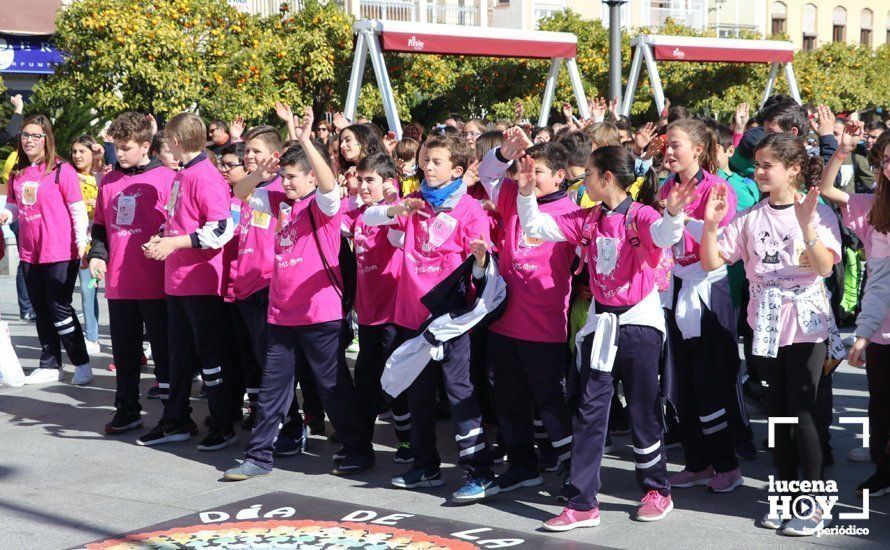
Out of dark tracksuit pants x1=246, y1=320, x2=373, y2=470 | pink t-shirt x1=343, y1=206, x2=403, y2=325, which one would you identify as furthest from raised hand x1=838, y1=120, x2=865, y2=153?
dark tracksuit pants x1=246, y1=320, x2=373, y2=470

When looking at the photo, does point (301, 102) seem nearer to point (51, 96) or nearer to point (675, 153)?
point (51, 96)

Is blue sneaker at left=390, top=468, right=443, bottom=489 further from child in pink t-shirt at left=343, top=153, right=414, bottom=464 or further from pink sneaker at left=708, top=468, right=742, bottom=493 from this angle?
pink sneaker at left=708, top=468, right=742, bottom=493

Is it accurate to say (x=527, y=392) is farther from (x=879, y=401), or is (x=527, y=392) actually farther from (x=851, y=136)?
(x=851, y=136)

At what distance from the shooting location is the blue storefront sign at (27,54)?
22516mm

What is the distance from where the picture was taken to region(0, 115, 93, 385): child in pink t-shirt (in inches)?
348

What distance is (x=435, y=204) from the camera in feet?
19.9

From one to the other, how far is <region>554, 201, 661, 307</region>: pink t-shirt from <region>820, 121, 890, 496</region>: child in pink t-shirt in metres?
0.93

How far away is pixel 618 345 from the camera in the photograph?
17.8ft

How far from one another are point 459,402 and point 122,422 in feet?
8.89

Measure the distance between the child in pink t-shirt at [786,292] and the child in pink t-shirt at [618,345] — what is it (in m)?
0.32

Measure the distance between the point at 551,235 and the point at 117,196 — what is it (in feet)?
10.6

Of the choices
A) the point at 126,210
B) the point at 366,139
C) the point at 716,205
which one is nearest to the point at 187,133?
the point at 126,210

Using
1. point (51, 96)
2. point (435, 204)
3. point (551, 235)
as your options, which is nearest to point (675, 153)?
point (551, 235)

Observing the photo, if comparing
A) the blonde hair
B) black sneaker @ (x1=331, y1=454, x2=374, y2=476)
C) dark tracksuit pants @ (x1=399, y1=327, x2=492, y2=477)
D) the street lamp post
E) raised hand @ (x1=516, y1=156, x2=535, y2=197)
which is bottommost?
black sneaker @ (x1=331, y1=454, x2=374, y2=476)
